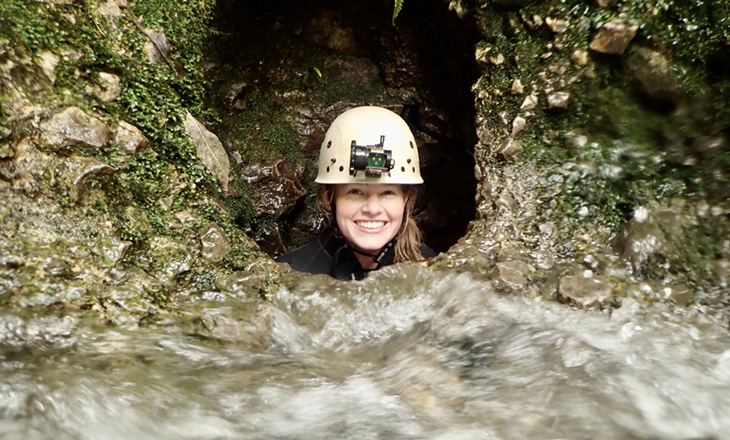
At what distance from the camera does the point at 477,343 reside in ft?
8.72

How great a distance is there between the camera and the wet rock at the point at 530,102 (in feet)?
12.2

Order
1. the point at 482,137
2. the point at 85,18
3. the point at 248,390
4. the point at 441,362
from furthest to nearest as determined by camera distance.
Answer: the point at 482,137, the point at 85,18, the point at 441,362, the point at 248,390

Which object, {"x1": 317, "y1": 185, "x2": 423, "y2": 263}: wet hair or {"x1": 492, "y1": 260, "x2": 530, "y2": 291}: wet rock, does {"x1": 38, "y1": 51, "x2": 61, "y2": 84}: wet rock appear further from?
{"x1": 492, "y1": 260, "x2": 530, "y2": 291}: wet rock

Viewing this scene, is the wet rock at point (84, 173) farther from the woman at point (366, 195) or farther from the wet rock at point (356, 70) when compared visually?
the wet rock at point (356, 70)

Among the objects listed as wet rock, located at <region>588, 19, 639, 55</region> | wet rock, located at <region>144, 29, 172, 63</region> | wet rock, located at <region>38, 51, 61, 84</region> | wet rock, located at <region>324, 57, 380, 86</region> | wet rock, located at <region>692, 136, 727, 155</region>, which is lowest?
wet rock, located at <region>692, 136, 727, 155</region>

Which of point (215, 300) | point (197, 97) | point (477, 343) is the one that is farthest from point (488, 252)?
point (197, 97)

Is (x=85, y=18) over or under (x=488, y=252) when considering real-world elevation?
over

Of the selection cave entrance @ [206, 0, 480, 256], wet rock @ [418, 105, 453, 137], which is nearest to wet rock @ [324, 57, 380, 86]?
cave entrance @ [206, 0, 480, 256]

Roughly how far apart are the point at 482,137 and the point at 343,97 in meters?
2.42

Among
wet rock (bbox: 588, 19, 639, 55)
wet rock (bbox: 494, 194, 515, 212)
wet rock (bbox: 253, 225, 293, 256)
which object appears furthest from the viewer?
wet rock (bbox: 253, 225, 293, 256)

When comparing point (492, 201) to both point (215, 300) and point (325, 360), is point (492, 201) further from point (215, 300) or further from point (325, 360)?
point (215, 300)

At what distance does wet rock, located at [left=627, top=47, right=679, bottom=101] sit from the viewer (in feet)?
10.3

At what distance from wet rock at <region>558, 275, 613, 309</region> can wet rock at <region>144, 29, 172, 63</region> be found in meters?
3.13

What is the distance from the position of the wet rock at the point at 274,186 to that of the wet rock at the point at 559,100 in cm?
310
